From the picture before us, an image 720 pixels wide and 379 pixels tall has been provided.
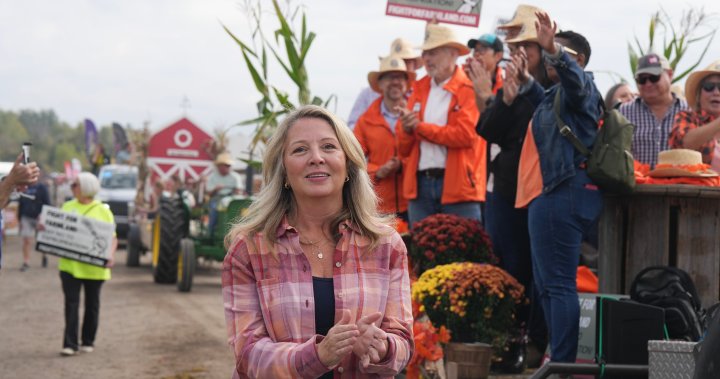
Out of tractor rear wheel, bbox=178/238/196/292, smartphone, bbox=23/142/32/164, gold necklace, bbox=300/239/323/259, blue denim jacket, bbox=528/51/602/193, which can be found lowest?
tractor rear wheel, bbox=178/238/196/292

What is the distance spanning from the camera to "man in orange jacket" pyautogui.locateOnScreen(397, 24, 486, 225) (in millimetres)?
7848

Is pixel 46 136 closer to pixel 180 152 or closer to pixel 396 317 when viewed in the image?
pixel 180 152

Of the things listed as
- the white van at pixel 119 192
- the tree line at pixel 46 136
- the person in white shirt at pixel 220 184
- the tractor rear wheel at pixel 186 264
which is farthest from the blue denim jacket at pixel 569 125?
the tree line at pixel 46 136

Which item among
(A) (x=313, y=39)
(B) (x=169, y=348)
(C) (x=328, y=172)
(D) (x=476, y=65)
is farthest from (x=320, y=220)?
Result: (B) (x=169, y=348)

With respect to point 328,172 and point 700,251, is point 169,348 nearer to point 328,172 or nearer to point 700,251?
point 700,251

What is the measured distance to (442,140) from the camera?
7801 millimetres

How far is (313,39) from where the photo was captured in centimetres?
864

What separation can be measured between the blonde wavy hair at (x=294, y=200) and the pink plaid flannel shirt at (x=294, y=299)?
0.15ft

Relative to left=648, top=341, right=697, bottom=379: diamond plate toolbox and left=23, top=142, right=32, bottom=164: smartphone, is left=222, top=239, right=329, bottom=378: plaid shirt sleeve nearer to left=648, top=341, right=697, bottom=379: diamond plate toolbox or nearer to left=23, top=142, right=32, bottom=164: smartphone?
left=648, top=341, right=697, bottom=379: diamond plate toolbox

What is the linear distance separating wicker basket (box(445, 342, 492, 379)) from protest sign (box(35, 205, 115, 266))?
16.3ft

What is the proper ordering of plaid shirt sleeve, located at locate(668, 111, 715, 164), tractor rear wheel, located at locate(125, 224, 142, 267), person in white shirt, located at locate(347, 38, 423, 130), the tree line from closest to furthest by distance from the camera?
1. plaid shirt sleeve, located at locate(668, 111, 715, 164)
2. person in white shirt, located at locate(347, 38, 423, 130)
3. tractor rear wheel, located at locate(125, 224, 142, 267)
4. the tree line

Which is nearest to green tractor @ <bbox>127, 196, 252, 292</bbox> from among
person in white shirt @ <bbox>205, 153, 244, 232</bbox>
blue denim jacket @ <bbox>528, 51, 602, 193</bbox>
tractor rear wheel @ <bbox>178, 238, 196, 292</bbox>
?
tractor rear wheel @ <bbox>178, 238, 196, 292</bbox>

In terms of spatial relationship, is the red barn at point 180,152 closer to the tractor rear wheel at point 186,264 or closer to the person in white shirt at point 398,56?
the tractor rear wheel at point 186,264

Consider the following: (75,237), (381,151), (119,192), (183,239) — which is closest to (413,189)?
(381,151)
